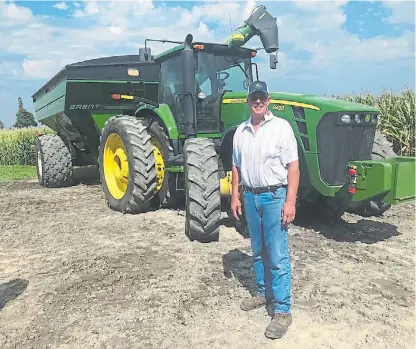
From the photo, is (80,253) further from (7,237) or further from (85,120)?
(85,120)

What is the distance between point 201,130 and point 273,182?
3.19m

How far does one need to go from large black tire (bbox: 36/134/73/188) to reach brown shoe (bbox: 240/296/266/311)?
753cm

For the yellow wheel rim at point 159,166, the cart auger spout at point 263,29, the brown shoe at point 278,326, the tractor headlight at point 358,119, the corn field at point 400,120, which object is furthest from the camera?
the corn field at point 400,120

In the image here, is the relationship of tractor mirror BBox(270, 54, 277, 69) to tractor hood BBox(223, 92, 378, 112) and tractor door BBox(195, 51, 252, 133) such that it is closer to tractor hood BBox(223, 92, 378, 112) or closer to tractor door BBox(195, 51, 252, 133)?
tractor door BBox(195, 51, 252, 133)

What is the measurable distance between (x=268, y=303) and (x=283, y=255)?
560mm

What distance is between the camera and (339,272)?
14.9 feet

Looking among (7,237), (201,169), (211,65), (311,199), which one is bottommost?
(7,237)

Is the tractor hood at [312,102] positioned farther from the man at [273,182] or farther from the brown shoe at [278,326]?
the brown shoe at [278,326]

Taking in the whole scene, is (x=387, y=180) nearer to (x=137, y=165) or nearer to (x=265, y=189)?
(x=265, y=189)

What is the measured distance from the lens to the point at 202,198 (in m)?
5.32

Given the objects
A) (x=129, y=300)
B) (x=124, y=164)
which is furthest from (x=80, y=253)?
(x=124, y=164)

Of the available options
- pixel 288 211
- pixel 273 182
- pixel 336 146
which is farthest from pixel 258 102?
pixel 336 146

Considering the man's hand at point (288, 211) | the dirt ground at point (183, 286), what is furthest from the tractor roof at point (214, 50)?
the man's hand at point (288, 211)

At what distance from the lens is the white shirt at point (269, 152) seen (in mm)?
3416
